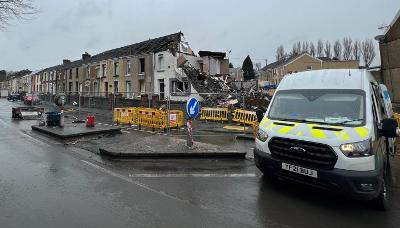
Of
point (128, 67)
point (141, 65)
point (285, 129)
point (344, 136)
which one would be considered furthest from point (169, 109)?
point (128, 67)

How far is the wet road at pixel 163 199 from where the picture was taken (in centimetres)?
517

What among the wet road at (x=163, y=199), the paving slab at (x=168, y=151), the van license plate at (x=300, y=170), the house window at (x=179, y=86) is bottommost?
the wet road at (x=163, y=199)

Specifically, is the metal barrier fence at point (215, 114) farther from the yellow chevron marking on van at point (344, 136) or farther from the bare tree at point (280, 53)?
the bare tree at point (280, 53)

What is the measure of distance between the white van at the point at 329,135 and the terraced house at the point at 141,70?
21.2 m

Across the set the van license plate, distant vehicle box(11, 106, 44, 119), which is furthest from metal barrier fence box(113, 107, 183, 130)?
the van license plate

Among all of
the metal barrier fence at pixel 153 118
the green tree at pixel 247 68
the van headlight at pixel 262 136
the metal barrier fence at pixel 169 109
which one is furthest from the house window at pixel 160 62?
the green tree at pixel 247 68

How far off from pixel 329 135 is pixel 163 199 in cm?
305

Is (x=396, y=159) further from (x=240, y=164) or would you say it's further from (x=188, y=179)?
(x=188, y=179)

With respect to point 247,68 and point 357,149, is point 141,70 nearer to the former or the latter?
point 357,149

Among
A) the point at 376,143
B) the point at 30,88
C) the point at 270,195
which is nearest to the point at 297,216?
the point at 270,195

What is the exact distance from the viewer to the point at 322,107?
6605mm

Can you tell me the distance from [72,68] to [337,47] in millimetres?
65379

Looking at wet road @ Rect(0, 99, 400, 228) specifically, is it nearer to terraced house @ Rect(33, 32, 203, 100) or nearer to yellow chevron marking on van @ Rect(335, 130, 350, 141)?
yellow chevron marking on van @ Rect(335, 130, 350, 141)

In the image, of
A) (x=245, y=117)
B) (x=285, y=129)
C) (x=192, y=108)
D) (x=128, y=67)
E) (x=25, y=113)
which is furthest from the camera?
(x=128, y=67)
